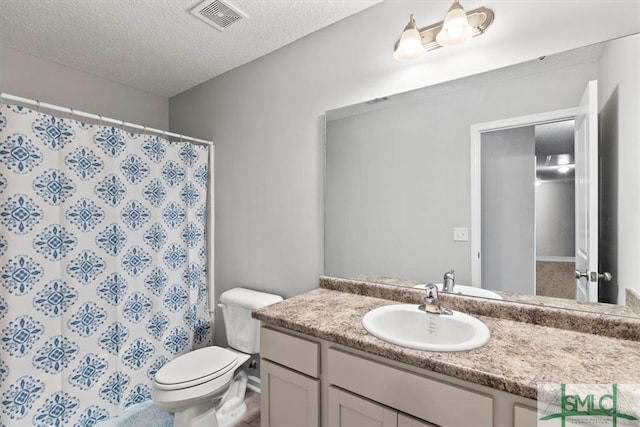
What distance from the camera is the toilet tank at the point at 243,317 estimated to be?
1.97m

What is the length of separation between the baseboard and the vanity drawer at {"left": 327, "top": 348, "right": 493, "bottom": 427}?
1.33 m

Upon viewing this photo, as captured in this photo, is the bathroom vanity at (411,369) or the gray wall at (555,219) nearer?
the bathroom vanity at (411,369)

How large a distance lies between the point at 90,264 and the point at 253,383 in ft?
4.43

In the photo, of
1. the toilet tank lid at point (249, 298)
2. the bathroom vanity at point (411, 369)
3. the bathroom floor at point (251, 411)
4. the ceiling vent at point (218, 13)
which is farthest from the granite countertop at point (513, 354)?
the ceiling vent at point (218, 13)

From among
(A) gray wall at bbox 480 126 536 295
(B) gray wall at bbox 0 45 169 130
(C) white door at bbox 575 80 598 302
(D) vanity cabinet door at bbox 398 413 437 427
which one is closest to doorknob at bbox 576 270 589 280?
(C) white door at bbox 575 80 598 302

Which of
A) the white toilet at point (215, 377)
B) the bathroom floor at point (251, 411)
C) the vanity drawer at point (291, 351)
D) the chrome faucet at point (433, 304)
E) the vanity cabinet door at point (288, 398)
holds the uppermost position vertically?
the chrome faucet at point (433, 304)

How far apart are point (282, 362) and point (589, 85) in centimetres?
158

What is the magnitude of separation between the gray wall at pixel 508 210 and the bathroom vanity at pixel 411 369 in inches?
5.8

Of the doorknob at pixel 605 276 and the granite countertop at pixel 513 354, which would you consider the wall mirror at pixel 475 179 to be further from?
the granite countertop at pixel 513 354

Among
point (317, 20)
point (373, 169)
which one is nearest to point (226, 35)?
point (317, 20)

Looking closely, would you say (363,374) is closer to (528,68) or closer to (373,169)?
(373,169)

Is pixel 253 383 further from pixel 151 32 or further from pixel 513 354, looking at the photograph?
pixel 151 32

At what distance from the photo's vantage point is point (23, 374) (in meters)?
1.56

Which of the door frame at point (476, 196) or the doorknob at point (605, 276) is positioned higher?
the door frame at point (476, 196)
